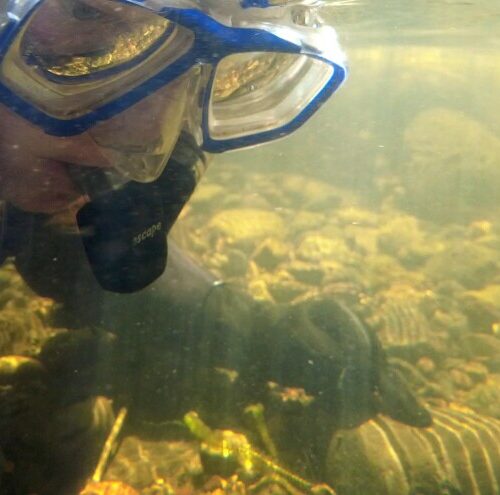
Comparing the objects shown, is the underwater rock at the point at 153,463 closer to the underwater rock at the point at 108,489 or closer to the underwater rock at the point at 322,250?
the underwater rock at the point at 108,489

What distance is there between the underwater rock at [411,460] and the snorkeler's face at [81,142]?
3532 mm

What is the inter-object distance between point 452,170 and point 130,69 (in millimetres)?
17942

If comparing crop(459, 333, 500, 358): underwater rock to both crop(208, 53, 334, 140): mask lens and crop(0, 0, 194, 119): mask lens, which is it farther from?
crop(0, 0, 194, 119): mask lens

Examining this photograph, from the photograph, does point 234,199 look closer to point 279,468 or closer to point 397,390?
point 397,390

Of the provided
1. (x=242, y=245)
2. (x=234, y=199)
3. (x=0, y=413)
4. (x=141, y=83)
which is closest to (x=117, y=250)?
(x=141, y=83)

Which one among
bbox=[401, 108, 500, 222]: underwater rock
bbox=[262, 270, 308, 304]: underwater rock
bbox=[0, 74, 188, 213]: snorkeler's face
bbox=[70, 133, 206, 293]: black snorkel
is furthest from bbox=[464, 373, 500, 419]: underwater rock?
bbox=[401, 108, 500, 222]: underwater rock

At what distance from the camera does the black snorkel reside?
110 inches

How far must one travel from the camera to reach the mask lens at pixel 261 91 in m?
3.43

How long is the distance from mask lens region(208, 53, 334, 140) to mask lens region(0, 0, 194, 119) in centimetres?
81

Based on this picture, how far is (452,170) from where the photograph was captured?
59.4 feet

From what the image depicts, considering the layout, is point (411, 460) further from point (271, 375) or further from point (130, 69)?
point (130, 69)

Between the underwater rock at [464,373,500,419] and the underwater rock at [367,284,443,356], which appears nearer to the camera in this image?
the underwater rock at [464,373,500,419]

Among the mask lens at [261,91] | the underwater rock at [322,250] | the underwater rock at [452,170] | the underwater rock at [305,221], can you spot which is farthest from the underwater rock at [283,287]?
the underwater rock at [452,170]

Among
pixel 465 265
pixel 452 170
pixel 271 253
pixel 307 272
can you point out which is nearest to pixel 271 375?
pixel 307 272
